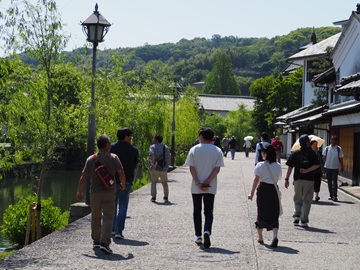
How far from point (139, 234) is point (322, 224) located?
3894 mm

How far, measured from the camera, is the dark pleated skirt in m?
10.2

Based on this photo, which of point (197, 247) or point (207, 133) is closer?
point (197, 247)

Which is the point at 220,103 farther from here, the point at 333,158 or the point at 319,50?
the point at 333,158

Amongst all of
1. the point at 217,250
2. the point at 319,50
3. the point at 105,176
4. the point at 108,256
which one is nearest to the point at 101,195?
the point at 105,176

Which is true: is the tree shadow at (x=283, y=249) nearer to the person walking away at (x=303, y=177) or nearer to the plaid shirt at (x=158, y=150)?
the person walking away at (x=303, y=177)

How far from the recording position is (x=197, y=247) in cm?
979

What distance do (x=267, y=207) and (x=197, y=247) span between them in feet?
4.27

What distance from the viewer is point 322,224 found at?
42.7ft

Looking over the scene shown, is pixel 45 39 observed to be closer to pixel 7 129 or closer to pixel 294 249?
pixel 7 129

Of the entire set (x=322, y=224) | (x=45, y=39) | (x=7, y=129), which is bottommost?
(x=322, y=224)

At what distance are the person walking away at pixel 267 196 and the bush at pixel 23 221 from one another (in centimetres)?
499

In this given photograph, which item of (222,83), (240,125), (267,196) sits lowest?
(240,125)

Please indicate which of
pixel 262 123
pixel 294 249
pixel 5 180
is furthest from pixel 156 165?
pixel 262 123

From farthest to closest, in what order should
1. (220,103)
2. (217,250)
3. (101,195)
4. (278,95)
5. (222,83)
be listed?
(222,83) < (220,103) < (278,95) < (217,250) < (101,195)
